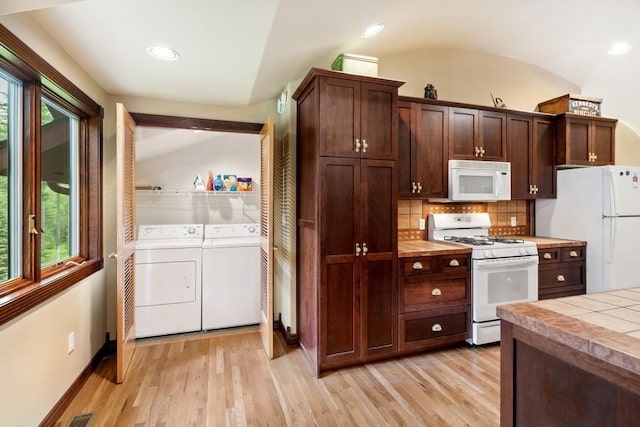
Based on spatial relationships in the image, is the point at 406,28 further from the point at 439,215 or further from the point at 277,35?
the point at 439,215

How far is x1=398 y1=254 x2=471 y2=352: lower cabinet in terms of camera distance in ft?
8.41

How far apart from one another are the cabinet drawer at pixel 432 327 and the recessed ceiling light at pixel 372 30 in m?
2.22

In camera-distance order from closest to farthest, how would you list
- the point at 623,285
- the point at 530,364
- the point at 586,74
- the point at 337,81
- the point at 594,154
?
the point at 530,364 → the point at 337,81 → the point at 623,285 → the point at 594,154 → the point at 586,74

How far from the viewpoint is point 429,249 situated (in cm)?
266

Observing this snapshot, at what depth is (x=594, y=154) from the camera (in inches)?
135

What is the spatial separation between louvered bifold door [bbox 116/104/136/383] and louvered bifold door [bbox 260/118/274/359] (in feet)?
3.48

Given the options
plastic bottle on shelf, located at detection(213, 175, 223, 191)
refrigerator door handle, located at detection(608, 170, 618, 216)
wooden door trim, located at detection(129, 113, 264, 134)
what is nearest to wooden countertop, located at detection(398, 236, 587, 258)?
refrigerator door handle, located at detection(608, 170, 618, 216)

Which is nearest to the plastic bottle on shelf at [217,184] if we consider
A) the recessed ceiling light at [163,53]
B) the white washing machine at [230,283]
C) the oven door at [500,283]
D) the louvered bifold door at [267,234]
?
the white washing machine at [230,283]

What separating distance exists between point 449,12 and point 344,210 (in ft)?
6.06

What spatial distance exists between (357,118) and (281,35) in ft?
2.57

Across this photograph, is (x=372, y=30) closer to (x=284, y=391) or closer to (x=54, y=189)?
(x=54, y=189)

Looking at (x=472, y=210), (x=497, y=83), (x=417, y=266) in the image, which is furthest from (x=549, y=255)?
(x=497, y=83)

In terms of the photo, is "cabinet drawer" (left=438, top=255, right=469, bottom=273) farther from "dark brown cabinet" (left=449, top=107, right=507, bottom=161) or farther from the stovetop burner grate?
"dark brown cabinet" (left=449, top=107, right=507, bottom=161)

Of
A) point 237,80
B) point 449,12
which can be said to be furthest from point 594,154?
point 237,80
